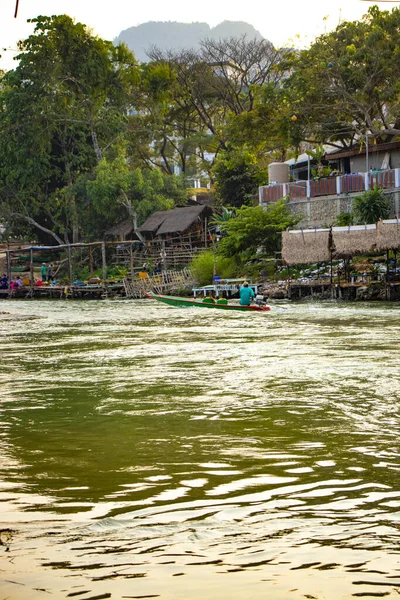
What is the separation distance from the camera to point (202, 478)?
583cm

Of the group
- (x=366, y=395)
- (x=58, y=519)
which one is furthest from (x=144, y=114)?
(x=58, y=519)

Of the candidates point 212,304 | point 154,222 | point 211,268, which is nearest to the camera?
point 212,304

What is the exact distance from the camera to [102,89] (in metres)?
49.9

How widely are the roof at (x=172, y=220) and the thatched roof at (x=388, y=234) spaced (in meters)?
17.1

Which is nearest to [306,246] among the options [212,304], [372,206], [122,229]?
[372,206]

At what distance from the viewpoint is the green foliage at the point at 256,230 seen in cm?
3669

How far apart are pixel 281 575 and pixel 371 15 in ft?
105

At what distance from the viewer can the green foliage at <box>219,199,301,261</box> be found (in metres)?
36.7

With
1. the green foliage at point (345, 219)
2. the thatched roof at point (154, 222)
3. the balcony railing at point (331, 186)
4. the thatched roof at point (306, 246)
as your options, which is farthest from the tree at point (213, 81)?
the thatched roof at point (306, 246)

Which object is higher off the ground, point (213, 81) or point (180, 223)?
point (213, 81)

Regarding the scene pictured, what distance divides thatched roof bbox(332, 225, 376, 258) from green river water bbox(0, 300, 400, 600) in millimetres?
16226

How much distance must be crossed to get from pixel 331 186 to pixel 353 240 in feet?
24.5

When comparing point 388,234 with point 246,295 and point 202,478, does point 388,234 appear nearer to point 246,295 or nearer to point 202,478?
point 246,295

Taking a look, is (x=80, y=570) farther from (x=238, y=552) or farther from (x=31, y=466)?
(x=31, y=466)
